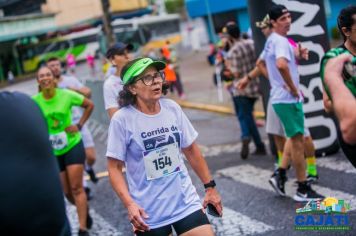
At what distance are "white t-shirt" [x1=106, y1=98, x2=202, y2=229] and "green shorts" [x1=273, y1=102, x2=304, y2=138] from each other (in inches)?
102

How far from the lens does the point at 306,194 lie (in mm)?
6398

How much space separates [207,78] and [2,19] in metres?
30.1

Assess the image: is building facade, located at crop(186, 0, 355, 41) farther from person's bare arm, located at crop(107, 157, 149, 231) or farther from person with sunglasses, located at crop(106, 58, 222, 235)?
person's bare arm, located at crop(107, 157, 149, 231)

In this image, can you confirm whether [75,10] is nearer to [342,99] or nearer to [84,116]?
[84,116]

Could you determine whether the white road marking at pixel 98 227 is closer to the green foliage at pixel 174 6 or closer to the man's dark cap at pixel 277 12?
the man's dark cap at pixel 277 12

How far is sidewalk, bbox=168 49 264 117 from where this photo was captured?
49.3ft

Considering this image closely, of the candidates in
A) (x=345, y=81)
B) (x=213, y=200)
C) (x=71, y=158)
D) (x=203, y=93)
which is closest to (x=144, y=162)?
(x=213, y=200)

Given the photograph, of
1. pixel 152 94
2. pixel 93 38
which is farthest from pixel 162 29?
pixel 152 94

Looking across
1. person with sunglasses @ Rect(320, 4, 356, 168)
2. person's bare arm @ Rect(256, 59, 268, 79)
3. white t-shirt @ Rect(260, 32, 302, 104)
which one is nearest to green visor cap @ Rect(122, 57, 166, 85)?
person with sunglasses @ Rect(320, 4, 356, 168)

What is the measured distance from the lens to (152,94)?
401 cm

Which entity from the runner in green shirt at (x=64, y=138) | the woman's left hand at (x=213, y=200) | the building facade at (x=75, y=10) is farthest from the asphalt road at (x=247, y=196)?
the building facade at (x=75, y=10)

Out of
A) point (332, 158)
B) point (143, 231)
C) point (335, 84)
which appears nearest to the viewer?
point (335, 84)

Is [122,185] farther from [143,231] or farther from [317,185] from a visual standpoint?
[317,185]

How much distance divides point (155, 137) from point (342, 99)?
4.48 feet
